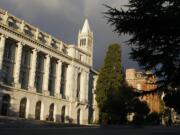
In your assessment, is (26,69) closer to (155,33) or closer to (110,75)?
(110,75)

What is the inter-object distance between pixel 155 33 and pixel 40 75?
5097 centimetres

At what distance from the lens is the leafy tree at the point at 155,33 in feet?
40.8

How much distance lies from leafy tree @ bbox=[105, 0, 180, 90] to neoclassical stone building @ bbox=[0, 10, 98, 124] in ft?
131

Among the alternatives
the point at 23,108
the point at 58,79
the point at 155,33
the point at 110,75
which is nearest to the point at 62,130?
the point at 155,33

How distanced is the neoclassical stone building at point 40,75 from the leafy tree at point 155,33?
39.9 meters

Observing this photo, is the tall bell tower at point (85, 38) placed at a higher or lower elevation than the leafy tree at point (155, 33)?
higher

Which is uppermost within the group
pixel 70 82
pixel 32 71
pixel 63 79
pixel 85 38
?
pixel 85 38

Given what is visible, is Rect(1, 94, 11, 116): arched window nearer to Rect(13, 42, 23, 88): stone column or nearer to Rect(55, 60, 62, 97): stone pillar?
Rect(13, 42, 23, 88): stone column

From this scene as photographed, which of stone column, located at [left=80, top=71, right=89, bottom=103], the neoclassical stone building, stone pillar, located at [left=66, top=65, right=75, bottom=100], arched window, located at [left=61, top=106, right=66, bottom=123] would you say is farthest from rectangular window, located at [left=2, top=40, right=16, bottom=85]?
stone column, located at [left=80, top=71, right=89, bottom=103]

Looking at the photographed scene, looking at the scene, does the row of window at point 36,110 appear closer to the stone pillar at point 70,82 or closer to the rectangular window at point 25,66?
the rectangular window at point 25,66

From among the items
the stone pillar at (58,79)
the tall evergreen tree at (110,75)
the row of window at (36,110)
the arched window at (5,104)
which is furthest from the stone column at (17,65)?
the tall evergreen tree at (110,75)

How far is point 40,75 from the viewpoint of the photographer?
6256 centimetres

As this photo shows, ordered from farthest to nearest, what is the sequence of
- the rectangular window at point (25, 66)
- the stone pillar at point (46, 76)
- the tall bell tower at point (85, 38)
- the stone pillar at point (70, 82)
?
the tall bell tower at point (85, 38) < the stone pillar at point (70, 82) < the stone pillar at point (46, 76) < the rectangular window at point (25, 66)

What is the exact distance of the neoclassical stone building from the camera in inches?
2101
